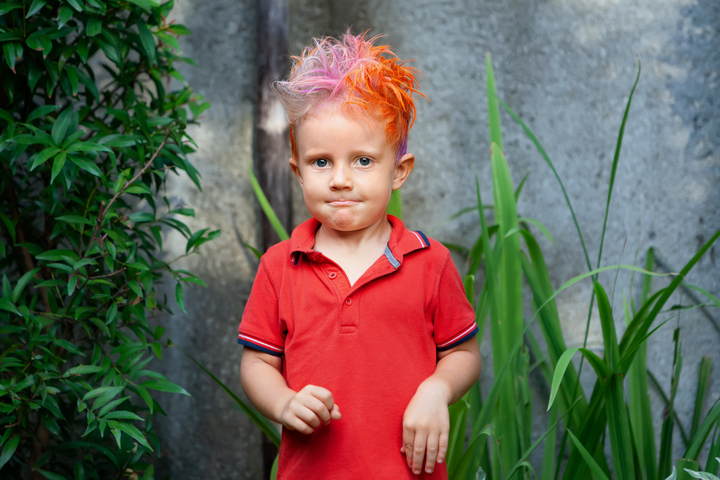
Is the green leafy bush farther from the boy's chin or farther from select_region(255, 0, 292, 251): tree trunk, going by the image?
the boy's chin

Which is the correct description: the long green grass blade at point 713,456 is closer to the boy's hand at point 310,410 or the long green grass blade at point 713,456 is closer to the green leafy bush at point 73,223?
the boy's hand at point 310,410

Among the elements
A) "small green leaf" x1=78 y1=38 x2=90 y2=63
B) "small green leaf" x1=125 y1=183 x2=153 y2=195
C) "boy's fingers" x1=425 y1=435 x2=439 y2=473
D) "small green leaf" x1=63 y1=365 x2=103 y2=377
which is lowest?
"small green leaf" x1=63 y1=365 x2=103 y2=377

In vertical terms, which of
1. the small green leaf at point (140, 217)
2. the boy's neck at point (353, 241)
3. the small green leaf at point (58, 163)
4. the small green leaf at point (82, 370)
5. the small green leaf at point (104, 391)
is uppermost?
the small green leaf at point (58, 163)

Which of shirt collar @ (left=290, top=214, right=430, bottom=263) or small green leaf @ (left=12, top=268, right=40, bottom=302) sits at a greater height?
shirt collar @ (left=290, top=214, right=430, bottom=263)

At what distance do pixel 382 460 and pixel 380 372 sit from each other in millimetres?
117

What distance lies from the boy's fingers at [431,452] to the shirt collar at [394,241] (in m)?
0.25

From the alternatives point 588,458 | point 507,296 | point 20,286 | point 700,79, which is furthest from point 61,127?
point 700,79

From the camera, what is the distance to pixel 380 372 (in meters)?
0.78

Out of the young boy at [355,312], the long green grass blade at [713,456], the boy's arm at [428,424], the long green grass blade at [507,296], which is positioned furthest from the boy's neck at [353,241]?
the long green grass blade at [713,456]

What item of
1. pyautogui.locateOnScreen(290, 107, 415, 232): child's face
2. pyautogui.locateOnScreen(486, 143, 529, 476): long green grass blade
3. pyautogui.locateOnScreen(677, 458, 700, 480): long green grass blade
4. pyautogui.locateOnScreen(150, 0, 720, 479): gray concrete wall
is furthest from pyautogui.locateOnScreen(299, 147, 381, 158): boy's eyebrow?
pyautogui.locateOnScreen(150, 0, 720, 479): gray concrete wall

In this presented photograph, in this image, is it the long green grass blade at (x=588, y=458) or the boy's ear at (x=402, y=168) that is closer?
the boy's ear at (x=402, y=168)

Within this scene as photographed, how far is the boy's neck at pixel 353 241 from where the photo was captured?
845 mm

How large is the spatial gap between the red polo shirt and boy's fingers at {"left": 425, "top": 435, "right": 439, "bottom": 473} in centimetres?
3

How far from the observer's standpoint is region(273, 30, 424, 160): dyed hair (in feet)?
2.56
